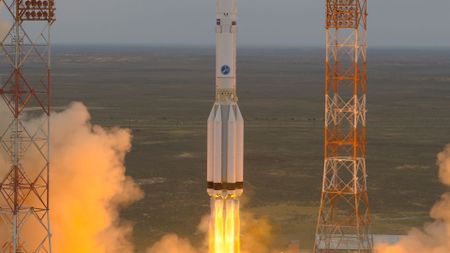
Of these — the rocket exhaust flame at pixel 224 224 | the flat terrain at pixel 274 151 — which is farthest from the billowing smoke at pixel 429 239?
the rocket exhaust flame at pixel 224 224

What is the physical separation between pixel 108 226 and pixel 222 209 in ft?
43.4

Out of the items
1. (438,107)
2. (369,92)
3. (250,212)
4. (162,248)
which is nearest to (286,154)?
(250,212)

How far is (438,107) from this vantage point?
4904 inches

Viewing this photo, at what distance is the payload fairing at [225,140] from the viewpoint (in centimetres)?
3484

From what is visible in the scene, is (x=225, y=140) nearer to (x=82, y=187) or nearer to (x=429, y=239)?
(x=82, y=187)

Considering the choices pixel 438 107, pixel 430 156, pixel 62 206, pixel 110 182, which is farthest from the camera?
pixel 438 107

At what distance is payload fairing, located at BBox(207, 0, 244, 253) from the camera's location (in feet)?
114

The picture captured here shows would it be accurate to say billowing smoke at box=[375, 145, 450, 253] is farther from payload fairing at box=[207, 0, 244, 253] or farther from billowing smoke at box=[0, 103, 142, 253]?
billowing smoke at box=[0, 103, 142, 253]

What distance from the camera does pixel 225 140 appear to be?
35.2 meters

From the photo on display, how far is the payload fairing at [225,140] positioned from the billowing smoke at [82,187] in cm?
1012

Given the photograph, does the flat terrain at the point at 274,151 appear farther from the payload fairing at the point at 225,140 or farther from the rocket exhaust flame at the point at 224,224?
the payload fairing at the point at 225,140

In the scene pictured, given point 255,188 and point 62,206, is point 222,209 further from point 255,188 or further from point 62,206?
point 255,188

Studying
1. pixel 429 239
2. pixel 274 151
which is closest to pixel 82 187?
pixel 429 239

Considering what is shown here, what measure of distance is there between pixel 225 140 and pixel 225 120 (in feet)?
2.64
